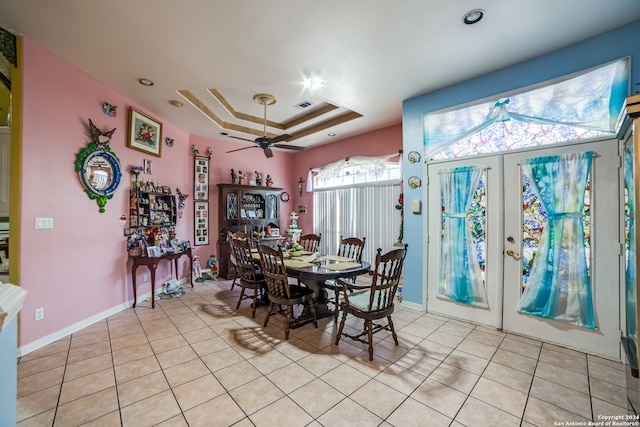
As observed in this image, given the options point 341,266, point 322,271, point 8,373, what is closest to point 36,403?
point 8,373

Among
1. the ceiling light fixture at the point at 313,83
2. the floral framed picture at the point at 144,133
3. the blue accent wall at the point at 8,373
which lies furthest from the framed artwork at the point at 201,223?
the blue accent wall at the point at 8,373

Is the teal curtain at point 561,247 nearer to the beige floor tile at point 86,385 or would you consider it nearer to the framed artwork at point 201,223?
the beige floor tile at point 86,385

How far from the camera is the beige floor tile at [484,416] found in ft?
5.50

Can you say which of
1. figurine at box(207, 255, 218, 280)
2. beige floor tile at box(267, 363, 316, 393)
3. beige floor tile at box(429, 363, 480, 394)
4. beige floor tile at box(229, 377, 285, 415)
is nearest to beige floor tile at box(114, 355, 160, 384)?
beige floor tile at box(229, 377, 285, 415)

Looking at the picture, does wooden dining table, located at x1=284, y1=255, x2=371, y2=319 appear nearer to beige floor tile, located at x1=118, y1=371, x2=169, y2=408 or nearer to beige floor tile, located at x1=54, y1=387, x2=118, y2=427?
beige floor tile, located at x1=118, y1=371, x2=169, y2=408

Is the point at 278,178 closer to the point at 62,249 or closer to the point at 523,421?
the point at 62,249

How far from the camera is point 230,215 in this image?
557 cm

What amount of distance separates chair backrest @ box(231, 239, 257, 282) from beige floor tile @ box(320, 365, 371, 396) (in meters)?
1.57

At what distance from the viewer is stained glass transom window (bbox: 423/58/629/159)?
238cm

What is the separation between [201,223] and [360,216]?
3250 millimetres

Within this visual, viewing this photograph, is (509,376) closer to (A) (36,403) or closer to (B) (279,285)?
(B) (279,285)

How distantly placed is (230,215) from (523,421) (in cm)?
521

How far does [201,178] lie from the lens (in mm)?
5328

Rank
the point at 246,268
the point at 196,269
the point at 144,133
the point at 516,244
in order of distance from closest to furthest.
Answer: the point at 516,244 → the point at 246,268 → the point at 144,133 → the point at 196,269
